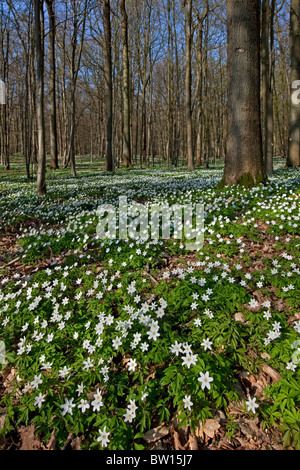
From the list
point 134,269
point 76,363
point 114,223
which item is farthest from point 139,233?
point 76,363

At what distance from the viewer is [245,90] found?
243 inches

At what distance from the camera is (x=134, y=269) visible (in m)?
3.85

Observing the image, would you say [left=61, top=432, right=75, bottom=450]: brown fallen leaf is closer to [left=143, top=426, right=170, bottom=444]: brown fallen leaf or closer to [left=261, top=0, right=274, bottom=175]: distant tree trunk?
[left=143, top=426, right=170, bottom=444]: brown fallen leaf

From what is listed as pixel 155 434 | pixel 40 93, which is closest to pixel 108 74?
pixel 40 93

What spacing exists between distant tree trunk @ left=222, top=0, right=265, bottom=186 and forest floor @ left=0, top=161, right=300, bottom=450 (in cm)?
208

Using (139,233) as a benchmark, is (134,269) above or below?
below

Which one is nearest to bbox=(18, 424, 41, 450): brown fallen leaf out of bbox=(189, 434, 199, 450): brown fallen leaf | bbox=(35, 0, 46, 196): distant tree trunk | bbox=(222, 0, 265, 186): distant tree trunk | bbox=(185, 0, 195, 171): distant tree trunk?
bbox=(189, 434, 199, 450): brown fallen leaf

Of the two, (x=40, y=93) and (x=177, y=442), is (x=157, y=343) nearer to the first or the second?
(x=177, y=442)

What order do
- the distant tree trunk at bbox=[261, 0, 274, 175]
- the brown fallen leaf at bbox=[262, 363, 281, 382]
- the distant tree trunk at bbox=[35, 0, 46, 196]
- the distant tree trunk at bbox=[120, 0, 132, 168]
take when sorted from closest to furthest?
1. the brown fallen leaf at bbox=[262, 363, 281, 382]
2. the distant tree trunk at bbox=[35, 0, 46, 196]
3. the distant tree trunk at bbox=[261, 0, 274, 175]
4. the distant tree trunk at bbox=[120, 0, 132, 168]

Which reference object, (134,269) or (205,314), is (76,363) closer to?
(205,314)

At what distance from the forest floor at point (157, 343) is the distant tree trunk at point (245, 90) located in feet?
6.82

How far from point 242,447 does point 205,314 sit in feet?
3.70

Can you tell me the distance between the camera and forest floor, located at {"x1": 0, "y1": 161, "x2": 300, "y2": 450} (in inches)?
78.6

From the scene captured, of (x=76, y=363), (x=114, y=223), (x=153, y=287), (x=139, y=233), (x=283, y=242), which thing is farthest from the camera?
(x=114, y=223)
